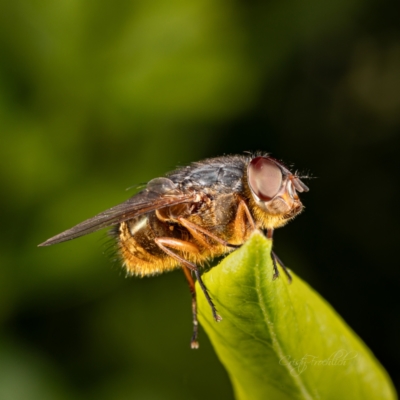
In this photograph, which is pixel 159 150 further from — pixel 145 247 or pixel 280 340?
pixel 280 340

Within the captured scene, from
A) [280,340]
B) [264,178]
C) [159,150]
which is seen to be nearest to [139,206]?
[264,178]

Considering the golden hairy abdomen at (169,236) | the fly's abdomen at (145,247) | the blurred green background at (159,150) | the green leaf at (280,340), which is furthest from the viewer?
the blurred green background at (159,150)

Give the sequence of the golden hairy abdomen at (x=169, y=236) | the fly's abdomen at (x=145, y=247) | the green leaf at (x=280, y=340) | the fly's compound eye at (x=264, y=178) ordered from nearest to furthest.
→ the green leaf at (x=280, y=340) → the fly's compound eye at (x=264, y=178) → the golden hairy abdomen at (x=169, y=236) → the fly's abdomen at (x=145, y=247)

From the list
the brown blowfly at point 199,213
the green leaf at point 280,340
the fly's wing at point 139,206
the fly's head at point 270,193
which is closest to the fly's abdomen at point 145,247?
the brown blowfly at point 199,213

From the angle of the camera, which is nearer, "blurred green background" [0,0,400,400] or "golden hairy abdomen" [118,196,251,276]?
"golden hairy abdomen" [118,196,251,276]

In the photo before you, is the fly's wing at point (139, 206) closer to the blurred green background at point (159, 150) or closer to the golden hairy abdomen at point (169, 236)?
the golden hairy abdomen at point (169, 236)

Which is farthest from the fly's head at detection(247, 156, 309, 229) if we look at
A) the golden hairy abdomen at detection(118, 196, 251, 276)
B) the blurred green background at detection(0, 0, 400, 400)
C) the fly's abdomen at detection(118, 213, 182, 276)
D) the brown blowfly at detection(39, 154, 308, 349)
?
the blurred green background at detection(0, 0, 400, 400)

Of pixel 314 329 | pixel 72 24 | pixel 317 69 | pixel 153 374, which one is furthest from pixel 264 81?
pixel 314 329

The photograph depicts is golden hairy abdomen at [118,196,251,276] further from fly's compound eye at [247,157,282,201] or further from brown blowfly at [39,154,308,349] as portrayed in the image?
fly's compound eye at [247,157,282,201]
